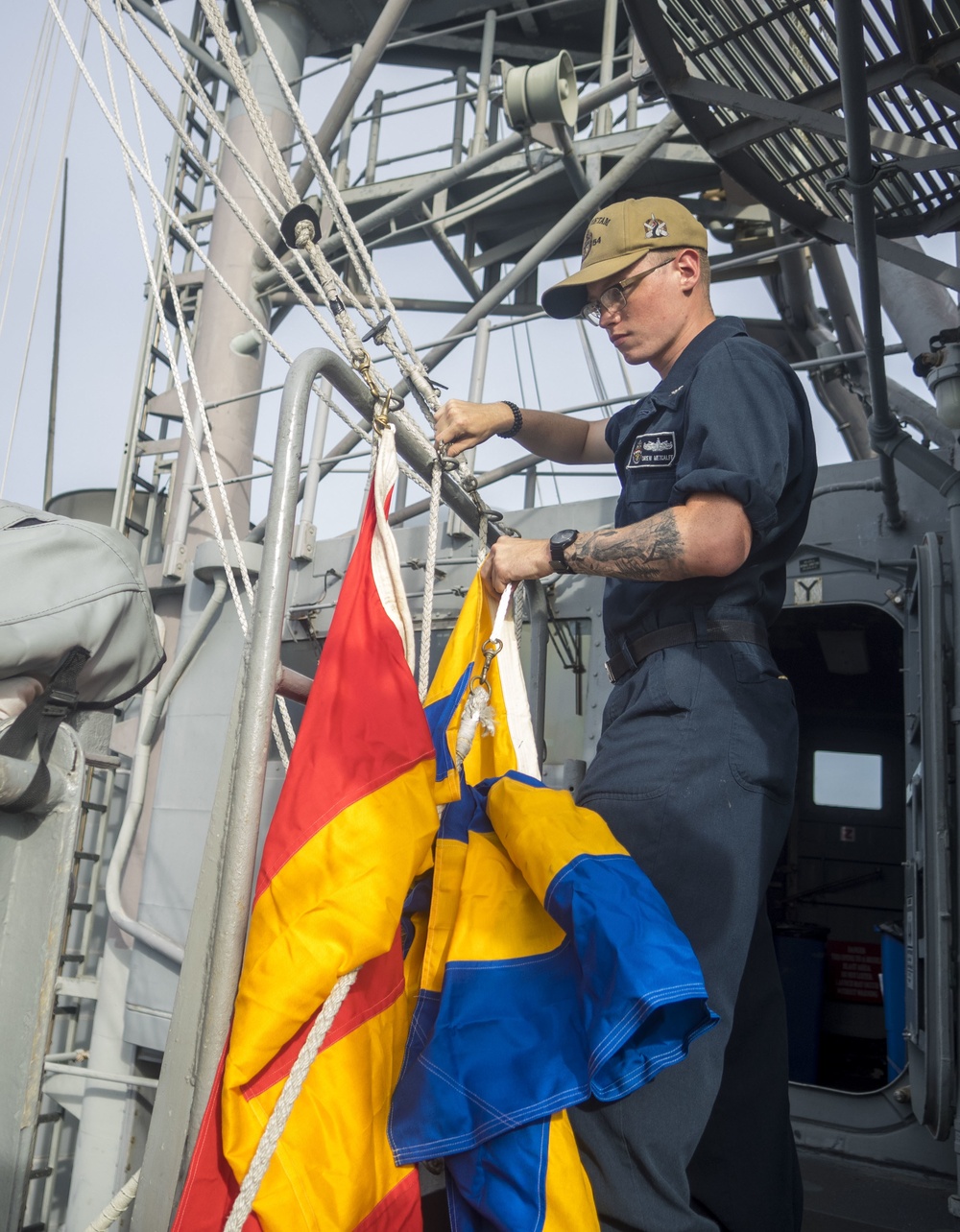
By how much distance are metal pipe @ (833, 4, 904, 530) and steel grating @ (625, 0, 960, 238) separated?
9cm

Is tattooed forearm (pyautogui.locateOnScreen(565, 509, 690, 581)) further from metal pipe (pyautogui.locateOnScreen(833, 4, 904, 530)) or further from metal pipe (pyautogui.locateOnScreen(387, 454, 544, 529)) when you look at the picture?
metal pipe (pyautogui.locateOnScreen(387, 454, 544, 529))

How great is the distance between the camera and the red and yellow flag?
1.10 meters

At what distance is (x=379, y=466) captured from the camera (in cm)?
155

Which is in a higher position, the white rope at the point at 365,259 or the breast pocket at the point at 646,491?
the white rope at the point at 365,259

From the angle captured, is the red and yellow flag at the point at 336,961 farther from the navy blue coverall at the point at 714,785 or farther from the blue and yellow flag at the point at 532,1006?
the navy blue coverall at the point at 714,785

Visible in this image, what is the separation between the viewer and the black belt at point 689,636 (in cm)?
165

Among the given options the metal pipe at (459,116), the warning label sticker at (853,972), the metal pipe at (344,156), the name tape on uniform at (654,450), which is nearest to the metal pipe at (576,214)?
the metal pipe at (459,116)

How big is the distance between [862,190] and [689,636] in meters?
1.45

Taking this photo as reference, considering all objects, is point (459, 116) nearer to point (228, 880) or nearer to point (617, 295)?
point (617, 295)

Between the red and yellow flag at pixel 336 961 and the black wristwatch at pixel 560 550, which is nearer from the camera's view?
the red and yellow flag at pixel 336 961

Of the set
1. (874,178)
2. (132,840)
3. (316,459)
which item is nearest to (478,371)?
(316,459)

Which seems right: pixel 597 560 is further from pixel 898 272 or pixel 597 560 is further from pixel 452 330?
pixel 452 330

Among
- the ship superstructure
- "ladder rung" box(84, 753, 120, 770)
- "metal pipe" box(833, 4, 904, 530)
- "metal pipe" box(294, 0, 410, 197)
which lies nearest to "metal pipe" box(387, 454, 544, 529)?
the ship superstructure

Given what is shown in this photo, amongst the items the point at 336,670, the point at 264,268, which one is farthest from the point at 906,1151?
the point at 264,268
